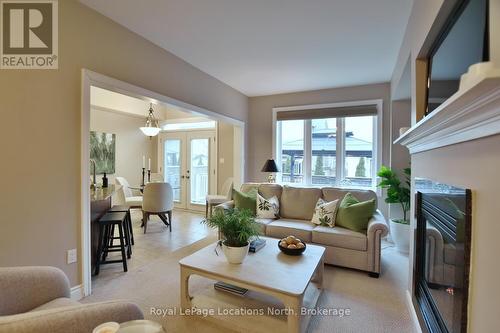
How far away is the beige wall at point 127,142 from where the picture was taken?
18.1ft

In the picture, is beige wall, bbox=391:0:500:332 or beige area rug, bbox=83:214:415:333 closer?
beige wall, bbox=391:0:500:332

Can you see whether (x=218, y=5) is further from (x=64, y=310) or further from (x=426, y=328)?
(x=426, y=328)

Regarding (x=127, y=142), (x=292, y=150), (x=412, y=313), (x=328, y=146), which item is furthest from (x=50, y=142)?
(x=328, y=146)

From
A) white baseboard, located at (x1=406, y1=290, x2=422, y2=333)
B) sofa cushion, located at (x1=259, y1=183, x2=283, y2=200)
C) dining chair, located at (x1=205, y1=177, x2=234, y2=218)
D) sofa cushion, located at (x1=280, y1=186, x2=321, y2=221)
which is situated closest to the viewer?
white baseboard, located at (x1=406, y1=290, x2=422, y2=333)

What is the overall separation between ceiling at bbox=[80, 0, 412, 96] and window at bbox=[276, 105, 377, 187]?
88cm

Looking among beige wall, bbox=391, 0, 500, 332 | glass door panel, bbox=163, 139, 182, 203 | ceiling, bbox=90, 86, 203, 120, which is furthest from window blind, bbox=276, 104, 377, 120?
beige wall, bbox=391, 0, 500, 332

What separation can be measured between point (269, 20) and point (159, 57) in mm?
1482

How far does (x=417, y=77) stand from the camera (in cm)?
201

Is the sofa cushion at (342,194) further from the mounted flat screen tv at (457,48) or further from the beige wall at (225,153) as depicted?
the beige wall at (225,153)

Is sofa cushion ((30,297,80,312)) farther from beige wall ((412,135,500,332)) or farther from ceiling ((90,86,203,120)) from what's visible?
ceiling ((90,86,203,120))

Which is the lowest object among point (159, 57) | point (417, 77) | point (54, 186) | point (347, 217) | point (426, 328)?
point (426, 328)

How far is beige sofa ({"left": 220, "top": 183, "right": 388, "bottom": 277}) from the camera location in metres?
2.74

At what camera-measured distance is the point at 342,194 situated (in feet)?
11.4

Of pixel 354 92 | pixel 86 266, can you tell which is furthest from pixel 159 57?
pixel 354 92
